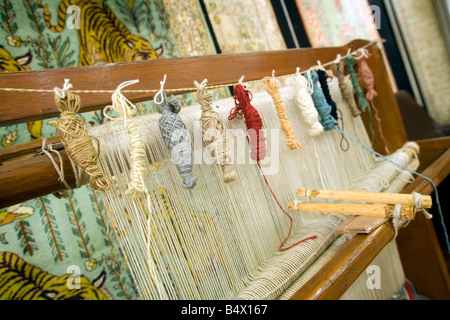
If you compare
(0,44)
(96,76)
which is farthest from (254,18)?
(96,76)

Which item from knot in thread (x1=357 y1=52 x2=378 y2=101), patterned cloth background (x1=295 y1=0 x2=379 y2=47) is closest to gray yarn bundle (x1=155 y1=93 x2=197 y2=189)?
knot in thread (x1=357 y1=52 x2=378 y2=101)

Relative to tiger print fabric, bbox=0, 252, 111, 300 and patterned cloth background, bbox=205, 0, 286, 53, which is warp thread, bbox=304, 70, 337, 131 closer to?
patterned cloth background, bbox=205, 0, 286, 53

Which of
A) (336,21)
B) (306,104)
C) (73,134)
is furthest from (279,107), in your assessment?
(336,21)

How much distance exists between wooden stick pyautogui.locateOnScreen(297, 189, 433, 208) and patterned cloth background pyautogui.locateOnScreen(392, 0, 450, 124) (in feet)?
8.57

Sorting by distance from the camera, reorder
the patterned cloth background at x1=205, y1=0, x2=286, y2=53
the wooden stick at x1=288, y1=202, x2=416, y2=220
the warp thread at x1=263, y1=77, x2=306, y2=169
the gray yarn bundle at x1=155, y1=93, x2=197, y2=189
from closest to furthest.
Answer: the gray yarn bundle at x1=155, y1=93, x2=197, y2=189
the wooden stick at x1=288, y1=202, x2=416, y2=220
the warp thread at x1=263, y1=77, x2=306, y2=169
the patterned cloth background at x1=205, y1=0, x2=286, y2=53

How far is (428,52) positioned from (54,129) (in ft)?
10.7

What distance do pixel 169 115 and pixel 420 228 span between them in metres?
1.49

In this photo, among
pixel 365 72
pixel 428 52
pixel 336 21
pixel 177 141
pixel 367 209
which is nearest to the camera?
pixel 177 141

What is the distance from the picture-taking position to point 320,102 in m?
1.14

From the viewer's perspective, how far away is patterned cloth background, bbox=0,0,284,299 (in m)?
1.25

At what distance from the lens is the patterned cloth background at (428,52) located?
8.90 feet

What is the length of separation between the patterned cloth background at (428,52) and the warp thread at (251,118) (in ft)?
9.01

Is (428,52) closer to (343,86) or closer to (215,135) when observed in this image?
(343,86)

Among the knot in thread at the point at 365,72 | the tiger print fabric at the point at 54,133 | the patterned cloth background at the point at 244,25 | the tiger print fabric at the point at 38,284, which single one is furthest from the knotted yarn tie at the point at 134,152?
the patterned cloth background at the point at 244,25
